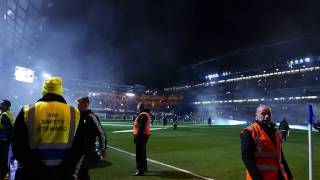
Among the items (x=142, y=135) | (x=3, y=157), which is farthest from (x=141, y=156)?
(x=3, y=157)

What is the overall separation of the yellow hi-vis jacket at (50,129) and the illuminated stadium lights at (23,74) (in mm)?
34369

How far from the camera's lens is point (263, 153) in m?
4.49

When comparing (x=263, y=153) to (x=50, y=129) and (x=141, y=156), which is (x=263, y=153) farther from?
(x=141, y=156)

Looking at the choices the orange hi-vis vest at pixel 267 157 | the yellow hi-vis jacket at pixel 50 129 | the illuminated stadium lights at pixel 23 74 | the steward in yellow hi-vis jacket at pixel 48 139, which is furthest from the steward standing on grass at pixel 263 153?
the illuminated stadium lights at pixel 23 74

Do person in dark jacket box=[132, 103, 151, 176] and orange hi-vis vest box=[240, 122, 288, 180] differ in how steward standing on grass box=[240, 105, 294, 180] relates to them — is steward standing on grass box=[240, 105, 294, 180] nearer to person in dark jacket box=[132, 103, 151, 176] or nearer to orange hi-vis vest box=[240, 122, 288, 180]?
orange hi-vis vest box=[240, 122, 288, 180]

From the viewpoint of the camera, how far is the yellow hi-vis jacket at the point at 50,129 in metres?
3.31

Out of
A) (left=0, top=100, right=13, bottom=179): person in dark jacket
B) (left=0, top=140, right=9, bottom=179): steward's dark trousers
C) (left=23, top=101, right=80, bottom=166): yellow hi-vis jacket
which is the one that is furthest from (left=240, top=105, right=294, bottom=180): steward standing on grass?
(left=0, top=140, right=9, bottom=179): steward's dark trousers

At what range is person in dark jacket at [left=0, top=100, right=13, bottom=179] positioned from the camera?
26.1 ft

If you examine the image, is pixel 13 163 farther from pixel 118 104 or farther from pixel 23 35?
pixel 118 104

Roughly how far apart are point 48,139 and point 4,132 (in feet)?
17.4

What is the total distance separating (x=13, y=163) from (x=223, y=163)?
8386mm

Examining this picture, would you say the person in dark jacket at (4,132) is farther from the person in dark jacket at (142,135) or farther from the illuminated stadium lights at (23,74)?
the illuminated stadium lights at (23,74)

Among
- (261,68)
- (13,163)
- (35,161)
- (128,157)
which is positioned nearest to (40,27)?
(128,157)

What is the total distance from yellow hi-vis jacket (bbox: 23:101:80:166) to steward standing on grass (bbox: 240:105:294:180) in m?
2.36
